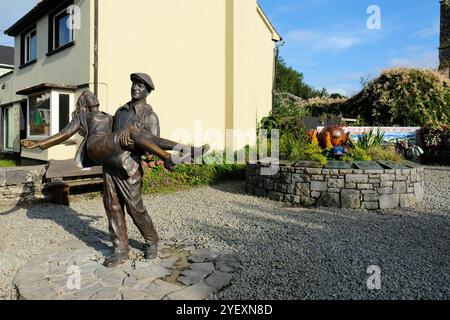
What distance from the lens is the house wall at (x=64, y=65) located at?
9.00m

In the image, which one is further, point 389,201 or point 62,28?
point 62,28

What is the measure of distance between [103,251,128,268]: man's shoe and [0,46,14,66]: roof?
2061 centimetres

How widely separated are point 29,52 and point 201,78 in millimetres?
6833

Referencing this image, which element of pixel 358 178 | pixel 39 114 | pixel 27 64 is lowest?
pixel 358 178

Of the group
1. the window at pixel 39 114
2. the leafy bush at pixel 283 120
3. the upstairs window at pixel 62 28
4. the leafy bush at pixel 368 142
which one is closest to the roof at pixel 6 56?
the upstairs window at pixel 62 28

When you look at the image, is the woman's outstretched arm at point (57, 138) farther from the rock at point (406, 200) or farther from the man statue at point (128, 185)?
the rock at point (406, 200)

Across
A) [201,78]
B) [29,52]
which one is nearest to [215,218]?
[201,78]

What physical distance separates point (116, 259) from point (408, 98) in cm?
1342

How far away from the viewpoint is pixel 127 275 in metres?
3.26

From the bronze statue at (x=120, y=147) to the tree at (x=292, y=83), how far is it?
3450 cm

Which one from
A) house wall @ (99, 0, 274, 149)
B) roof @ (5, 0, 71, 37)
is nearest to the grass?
house wall @ (99, 0, 274, 149)

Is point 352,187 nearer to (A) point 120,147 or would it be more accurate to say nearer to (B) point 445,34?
(A) point 120,147

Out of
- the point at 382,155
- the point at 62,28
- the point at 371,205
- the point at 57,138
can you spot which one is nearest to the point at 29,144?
the point at 57,138

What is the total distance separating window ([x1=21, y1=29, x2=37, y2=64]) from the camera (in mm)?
12509
